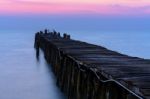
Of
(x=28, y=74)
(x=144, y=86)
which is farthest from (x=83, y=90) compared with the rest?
(x=28, y=74)

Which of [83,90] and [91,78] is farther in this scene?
[83,90]

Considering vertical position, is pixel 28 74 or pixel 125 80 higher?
pixel 125 80

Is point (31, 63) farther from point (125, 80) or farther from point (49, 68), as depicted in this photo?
point (125, 80)

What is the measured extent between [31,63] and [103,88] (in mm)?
26165

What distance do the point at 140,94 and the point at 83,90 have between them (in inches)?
201

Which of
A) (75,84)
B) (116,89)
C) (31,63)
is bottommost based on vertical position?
(31,63)

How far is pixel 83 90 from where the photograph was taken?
1248cm

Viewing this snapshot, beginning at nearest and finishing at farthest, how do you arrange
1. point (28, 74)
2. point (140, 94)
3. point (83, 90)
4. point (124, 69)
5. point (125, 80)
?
point (140, 94) → point (125, 80) → point (124, 69) → point (83, 90) → point (28, 74)

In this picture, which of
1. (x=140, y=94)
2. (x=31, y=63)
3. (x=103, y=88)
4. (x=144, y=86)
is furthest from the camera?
(x=31, y=63)

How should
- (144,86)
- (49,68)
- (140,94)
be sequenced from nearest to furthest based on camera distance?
(140,94)
(144,86)
(49,68)

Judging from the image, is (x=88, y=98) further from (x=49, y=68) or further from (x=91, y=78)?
(x=49, y=68)

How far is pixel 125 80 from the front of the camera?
28.5ft

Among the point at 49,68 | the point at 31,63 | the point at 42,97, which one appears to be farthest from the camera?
the point at 31,63

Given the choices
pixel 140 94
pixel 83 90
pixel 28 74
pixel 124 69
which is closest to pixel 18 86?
pixel 28 74
